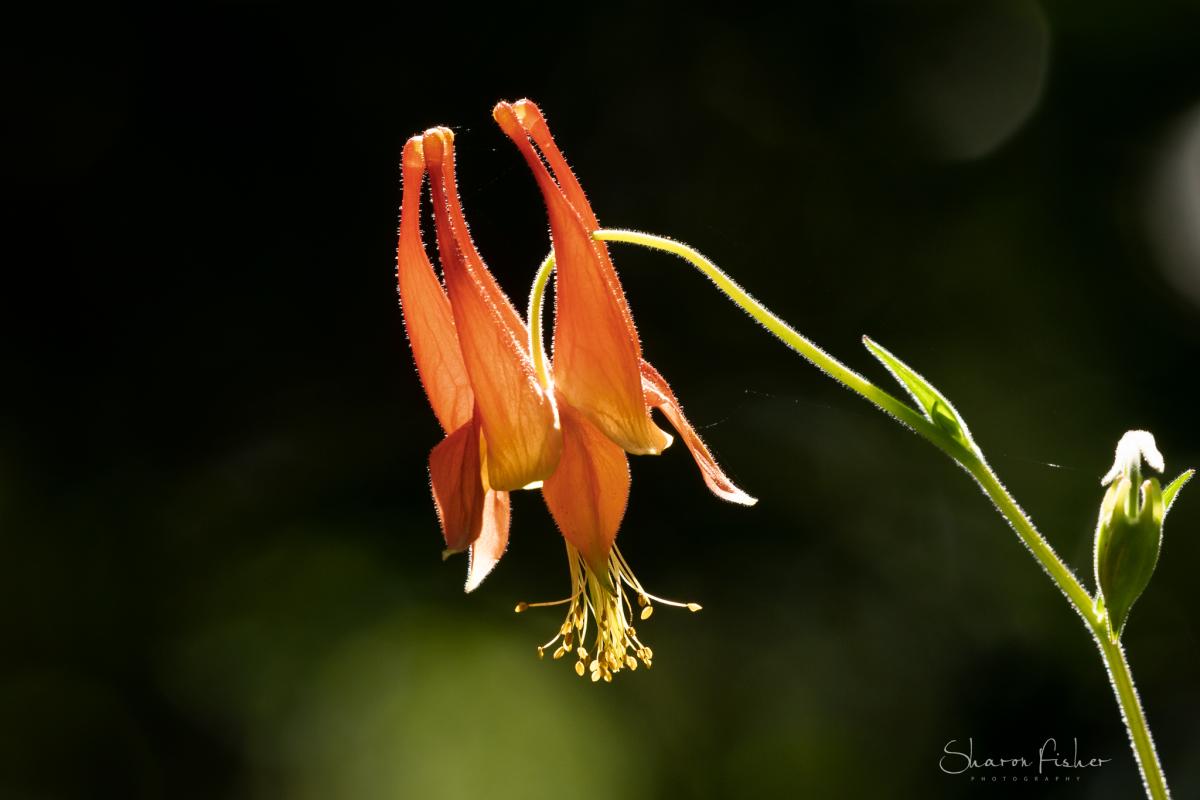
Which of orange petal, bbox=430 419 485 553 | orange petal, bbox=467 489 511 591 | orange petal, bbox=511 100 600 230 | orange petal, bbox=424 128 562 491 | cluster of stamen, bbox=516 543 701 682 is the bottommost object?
cluster of stamen, bbox=516 543 701 682

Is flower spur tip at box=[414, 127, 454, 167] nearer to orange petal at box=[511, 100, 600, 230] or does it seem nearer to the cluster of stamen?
orange petal at box=[511, 100, 600, 230]

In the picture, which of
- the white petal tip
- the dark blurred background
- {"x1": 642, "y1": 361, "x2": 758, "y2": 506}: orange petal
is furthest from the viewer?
the dark blurred background

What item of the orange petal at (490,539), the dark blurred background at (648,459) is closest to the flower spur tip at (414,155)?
the orange petal at (490,539)

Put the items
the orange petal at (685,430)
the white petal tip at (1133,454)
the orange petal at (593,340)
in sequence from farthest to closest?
1. the orange petal at (685,430)
2. the orange petal at (593,340)
3. the white petal tip at (1133,454)

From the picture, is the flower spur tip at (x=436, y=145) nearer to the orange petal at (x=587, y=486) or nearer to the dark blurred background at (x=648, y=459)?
the orange petal at (x=587, y=486)

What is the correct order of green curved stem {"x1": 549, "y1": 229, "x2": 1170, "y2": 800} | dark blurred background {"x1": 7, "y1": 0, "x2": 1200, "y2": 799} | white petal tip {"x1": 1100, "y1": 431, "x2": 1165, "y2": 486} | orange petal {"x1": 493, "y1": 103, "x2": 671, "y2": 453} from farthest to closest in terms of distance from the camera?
dark blurred background {"x1": 7, "y1": 0, "x2": 1200, "y2": 799}
orange petal {"x1": 493, "y1": 103, "x2": 671, "y2": 453}
white petal tip {"x1": 1100, "y1": 431, "x2": 1165, "y2": 486}
green curved stem {"x1": 549, "y1": 229, "x2": 1170, "y2": 800}

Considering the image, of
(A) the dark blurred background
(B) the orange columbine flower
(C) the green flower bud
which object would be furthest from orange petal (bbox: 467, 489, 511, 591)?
(A) the dark blurred background

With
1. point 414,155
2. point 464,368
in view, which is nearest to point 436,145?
point 414,155
